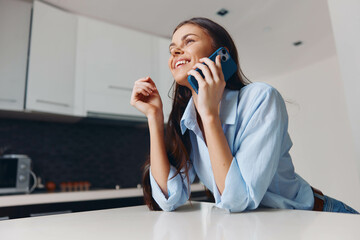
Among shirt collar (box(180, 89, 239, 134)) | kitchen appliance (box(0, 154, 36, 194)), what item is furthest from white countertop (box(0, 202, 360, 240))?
kitchen appliance (box(0, 154, 36, 194))

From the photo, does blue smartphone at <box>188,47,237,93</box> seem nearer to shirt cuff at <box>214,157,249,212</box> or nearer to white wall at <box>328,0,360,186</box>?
shirt cuff at <box>214,157,249,212</box>

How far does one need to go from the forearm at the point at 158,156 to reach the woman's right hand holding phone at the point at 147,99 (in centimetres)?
3

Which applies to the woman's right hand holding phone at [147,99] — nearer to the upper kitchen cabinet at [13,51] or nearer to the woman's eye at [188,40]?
the woman's eye at [188,40]

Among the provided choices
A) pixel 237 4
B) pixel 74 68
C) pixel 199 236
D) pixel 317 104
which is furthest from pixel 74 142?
pixel 317 104

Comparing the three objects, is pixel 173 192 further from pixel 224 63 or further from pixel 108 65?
pixel 108 65

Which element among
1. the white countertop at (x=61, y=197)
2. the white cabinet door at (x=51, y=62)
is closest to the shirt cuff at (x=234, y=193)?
the white countertop at (x=61, y=197)

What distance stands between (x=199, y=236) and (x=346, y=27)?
1448 millimetres

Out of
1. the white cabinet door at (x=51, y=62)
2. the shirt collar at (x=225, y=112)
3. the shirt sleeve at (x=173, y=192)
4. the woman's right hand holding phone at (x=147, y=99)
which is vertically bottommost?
the shirt sleeve at (x=173, y=192)

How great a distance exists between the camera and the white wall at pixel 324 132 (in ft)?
11.3

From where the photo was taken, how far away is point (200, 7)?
2.34 metres

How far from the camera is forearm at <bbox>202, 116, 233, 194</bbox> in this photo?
68cm

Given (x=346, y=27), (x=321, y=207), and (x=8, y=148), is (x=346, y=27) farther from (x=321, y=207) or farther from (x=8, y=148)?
(x=8, y=148)

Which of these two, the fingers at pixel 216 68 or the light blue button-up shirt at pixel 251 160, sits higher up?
the fingers at pixel 216 68

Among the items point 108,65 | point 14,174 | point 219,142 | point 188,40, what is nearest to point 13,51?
point 108,65
